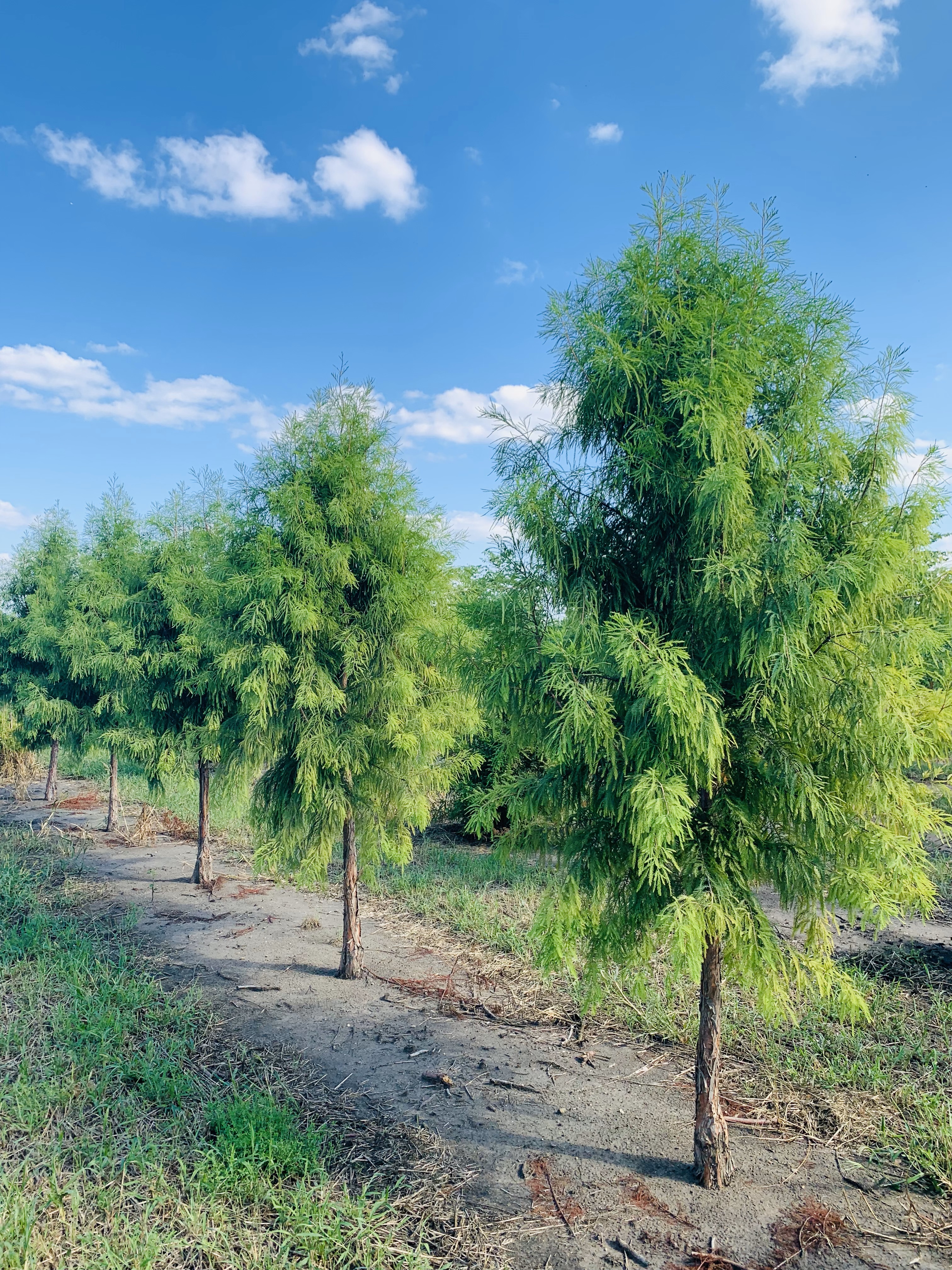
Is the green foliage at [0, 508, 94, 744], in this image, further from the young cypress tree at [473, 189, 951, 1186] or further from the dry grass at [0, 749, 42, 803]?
the young cypress tree at [473, 189, 951, 1186]

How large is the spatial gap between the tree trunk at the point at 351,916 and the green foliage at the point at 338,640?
0.19m

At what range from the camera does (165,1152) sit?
432 centimetres

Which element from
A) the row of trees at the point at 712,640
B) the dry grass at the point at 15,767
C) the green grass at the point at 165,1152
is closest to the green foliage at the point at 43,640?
the dry grass at the point at 15,767

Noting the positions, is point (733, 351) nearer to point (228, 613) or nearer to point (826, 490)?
point (826, 490)

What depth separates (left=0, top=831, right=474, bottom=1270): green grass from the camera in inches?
138

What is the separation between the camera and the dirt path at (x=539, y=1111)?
384 centimetres

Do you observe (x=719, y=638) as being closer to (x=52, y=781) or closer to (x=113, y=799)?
(x=113, y=799)

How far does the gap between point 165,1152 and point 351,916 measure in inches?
132

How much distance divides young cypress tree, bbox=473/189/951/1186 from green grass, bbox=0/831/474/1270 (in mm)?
1855

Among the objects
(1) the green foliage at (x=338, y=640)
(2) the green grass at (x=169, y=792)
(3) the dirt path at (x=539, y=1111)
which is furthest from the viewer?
(2) the green grass at (x=169, y=792)

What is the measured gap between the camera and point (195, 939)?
29.3 ft

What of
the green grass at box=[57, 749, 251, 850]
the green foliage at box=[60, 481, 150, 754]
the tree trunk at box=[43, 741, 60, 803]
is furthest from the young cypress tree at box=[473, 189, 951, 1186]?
the tree trunk at box=[43, 741, 60, 803]

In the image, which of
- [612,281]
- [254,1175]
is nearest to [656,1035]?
[254,1175]

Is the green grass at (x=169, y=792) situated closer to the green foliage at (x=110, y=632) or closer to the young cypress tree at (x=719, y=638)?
the green foliage at (x=110, y=632)
